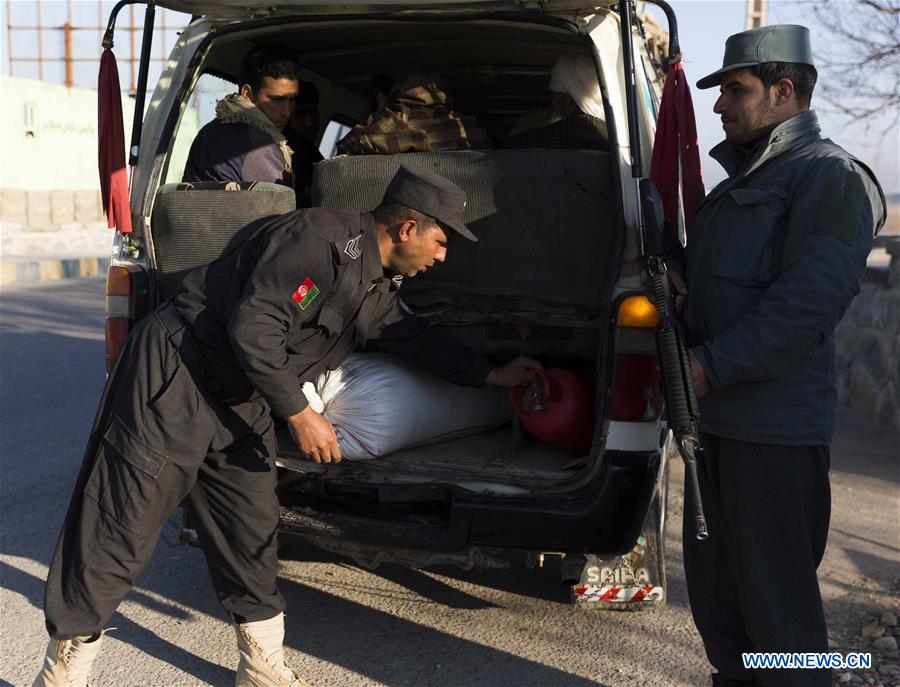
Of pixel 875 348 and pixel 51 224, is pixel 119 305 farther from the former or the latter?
pixel 51 224

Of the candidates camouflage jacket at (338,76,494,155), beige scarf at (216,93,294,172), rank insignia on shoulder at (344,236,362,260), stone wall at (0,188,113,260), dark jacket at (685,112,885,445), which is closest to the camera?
dark jacket at (685,112,885,445)

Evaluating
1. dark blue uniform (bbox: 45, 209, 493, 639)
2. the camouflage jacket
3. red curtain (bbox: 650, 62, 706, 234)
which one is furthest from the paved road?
the camouflage jacket

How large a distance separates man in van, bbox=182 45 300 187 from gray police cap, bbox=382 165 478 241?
3.47 feet

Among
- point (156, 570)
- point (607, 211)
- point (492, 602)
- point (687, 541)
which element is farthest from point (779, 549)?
point (156, 570)

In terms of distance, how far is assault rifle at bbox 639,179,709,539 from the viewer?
2674 mm

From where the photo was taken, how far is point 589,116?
157 inches

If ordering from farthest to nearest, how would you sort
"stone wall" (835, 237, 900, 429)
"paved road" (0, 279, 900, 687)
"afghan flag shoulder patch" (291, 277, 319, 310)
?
"stone wall" (835, 237, 900, 429), "paved road" (0, 279, 900, 687), "afghan flag shoulder patch" (291, 277, 319, 310)

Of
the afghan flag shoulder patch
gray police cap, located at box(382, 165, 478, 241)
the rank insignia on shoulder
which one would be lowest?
the afghan flag shoulder patch

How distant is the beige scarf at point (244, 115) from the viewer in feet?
13.2

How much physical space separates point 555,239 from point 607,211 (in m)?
0.20

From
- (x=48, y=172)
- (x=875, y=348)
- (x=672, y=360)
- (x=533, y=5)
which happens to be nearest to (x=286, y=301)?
(x=672, y=360)

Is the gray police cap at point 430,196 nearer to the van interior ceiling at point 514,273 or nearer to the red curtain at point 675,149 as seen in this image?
the van interior ceiling at point 514,273

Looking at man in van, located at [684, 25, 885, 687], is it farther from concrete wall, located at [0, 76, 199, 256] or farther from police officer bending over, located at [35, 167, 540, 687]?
concrete wall, located at [0, 76, 199, 256]

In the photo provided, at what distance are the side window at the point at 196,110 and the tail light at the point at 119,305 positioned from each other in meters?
0.43
